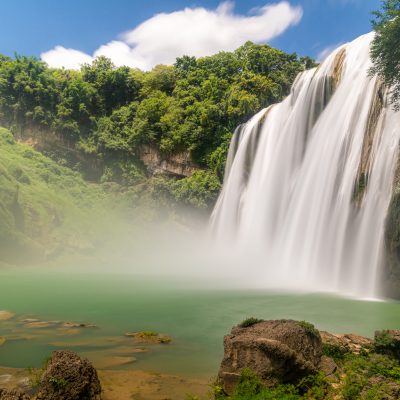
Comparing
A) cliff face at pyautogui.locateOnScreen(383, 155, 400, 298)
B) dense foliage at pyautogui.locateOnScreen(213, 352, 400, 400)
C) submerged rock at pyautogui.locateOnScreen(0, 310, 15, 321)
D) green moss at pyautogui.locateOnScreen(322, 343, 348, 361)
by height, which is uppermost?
cliff face at pyautogui.locateOnScreen(383, 155, 400, 298)

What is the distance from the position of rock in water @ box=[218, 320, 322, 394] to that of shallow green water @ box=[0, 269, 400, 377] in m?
1.06

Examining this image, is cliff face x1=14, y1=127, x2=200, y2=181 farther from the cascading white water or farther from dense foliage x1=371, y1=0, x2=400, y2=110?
dense foliage x1=371, y1=0, x2=400, y2=110

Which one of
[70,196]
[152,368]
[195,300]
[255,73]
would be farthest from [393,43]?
[70,196]

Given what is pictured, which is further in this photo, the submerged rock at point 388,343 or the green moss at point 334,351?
the green moss at point 334,351

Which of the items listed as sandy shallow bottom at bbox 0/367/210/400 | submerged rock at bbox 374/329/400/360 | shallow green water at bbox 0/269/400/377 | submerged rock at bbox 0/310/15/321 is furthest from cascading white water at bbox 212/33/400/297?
sandy shallow bottom at bbox 0/367/210/400

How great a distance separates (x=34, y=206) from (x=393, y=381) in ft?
90.3

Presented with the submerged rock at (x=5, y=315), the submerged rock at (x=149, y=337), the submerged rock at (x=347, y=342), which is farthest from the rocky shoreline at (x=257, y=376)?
the submerged rock at (x=5, y=315)

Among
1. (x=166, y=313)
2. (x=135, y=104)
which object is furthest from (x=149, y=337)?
(x=135, y=104)

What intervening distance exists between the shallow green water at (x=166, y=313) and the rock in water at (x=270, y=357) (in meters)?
1.06

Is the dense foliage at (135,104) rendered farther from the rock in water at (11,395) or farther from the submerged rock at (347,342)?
the rock in water at (11,395)

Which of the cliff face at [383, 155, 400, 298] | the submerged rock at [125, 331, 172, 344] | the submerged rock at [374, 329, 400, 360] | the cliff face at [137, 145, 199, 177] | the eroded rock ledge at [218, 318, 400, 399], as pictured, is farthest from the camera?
the cliff face at [137, 145, 199, 177]

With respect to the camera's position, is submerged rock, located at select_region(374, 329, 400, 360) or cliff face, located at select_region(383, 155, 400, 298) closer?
submerged rock, located at select_region(374, 329, 400, 360)

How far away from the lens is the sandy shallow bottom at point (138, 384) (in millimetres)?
5680

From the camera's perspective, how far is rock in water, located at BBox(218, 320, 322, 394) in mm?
5621
